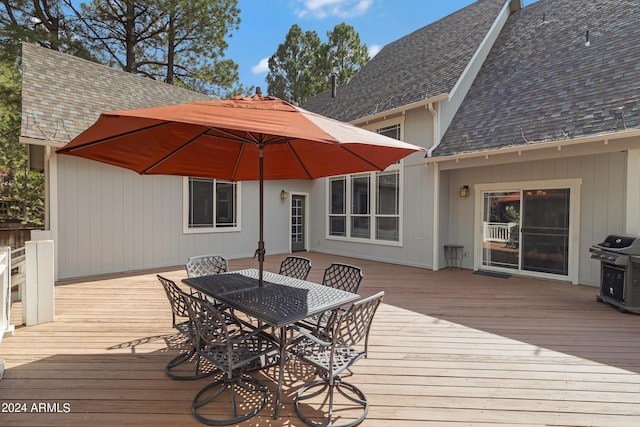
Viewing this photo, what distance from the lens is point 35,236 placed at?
519cm

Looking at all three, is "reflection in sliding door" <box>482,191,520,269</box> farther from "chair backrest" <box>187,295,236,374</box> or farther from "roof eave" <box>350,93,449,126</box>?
"chair backrest" <box>187,295,236,374</box>

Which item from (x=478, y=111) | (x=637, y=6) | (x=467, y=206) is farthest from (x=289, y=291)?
(x=637, y=6)

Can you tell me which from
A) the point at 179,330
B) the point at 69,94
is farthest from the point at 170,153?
the point at 69,94

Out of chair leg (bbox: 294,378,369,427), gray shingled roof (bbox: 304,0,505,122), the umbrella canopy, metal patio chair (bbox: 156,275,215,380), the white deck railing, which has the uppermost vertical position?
gray shingled roof (bbox: 304,0,505,122)

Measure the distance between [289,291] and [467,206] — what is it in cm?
603

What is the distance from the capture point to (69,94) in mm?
7016

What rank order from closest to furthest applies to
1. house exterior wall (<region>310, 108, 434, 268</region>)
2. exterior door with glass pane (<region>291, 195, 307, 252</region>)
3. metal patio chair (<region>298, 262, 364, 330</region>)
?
1. metal patio chair (<region>298, 262, 364, 330</region>)
2. house exterior wall (<region>310, 108, 434, 268</region>)
3. exterior door with glass pane (<region>291, 195, 307, 252</region>)

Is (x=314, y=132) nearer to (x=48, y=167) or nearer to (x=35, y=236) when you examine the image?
(x=35, y=236)

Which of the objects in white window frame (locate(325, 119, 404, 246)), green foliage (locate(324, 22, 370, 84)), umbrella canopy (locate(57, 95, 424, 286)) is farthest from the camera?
green foliage (locate(324, 22, 370, 84))

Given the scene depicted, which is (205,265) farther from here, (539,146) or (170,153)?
(539,146)

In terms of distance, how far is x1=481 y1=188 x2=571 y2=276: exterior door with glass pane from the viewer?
20.5 ft

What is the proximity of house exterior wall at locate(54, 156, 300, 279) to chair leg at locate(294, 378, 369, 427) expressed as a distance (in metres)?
6.19

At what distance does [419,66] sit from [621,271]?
22.4ft

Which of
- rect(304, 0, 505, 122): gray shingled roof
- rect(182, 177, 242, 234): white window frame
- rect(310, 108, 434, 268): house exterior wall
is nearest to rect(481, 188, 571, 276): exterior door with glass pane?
rect(310, 108, 434, 268): house exterior wall
